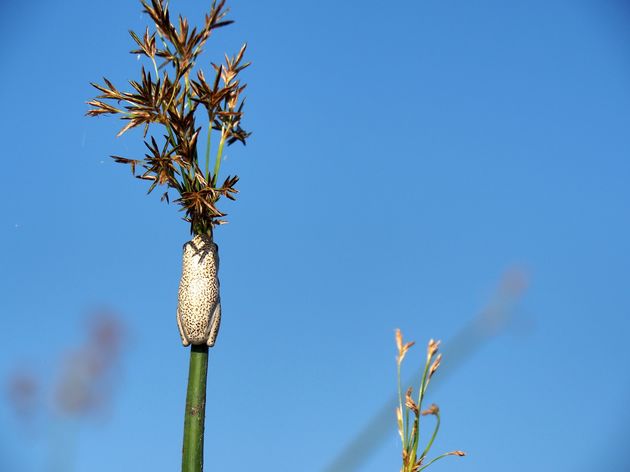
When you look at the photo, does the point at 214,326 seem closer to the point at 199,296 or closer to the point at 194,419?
the point at 199,296

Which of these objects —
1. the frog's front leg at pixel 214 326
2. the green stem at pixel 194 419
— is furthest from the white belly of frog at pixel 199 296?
the green stem at pixel 194 419

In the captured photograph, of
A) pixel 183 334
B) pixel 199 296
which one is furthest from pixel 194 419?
pixel 199 296

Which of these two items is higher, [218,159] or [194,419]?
[218,159]

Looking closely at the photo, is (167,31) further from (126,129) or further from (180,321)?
(180,321)

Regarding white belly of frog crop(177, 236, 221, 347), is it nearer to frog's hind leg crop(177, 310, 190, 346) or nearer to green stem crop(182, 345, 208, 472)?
frog's hind leg crop(177, 310, 190, 346)

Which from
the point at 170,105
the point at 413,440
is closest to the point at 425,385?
the point at 413,440

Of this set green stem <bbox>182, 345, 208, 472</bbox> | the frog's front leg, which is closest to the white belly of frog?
the frog's front leg

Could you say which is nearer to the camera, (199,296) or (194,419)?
(194,419)
